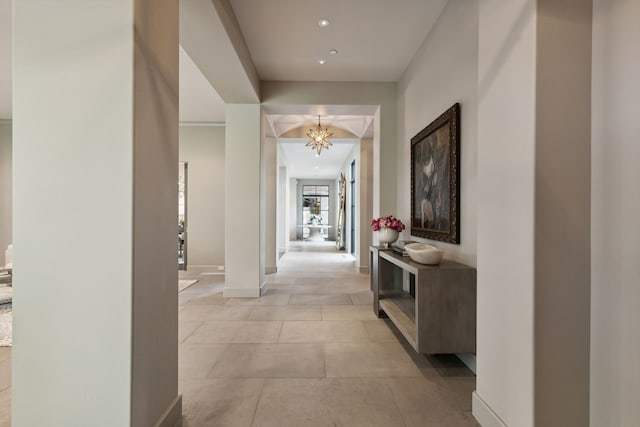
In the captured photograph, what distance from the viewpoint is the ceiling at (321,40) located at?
2791mm

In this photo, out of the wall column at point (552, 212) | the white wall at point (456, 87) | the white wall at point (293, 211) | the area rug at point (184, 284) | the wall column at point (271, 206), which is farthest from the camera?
the white wall at point (293, 211)

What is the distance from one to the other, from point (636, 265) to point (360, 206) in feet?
18.5

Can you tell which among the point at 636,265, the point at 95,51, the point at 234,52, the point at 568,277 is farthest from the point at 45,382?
the point at 234,52

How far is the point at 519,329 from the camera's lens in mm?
1428

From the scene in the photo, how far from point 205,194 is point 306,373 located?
16.9 ft

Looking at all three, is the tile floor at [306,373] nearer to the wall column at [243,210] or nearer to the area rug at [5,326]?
the area rug at [5,326]

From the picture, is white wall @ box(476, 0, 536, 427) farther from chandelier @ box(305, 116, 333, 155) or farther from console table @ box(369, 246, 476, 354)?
chandelier @ box(305, 116, 333, 155)

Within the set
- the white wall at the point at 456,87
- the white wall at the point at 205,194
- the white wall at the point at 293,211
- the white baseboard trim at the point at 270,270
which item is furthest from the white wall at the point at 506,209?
the white wall at the point at 293,211

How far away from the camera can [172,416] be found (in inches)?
64.2

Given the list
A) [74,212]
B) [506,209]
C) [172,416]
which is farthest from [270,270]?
[506,209]

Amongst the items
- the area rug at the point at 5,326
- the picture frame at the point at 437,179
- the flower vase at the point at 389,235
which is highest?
the picture frame at the point at 437,179

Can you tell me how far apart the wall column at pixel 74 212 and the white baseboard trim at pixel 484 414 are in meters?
1.74

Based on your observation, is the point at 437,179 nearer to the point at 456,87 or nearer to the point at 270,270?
the point at 456,87

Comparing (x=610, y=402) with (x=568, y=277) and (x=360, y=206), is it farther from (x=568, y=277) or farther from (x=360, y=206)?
(x=360, y=206)
